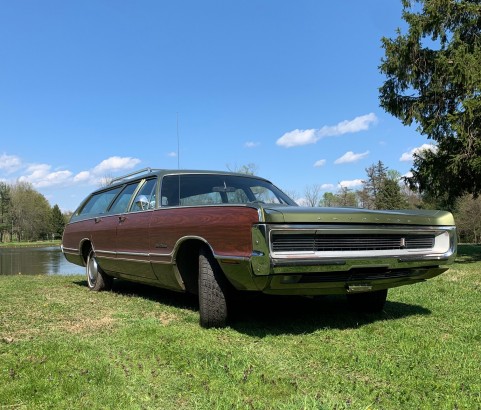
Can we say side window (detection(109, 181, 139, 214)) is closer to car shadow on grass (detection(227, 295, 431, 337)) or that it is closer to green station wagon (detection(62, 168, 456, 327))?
green station wagon (detection(62, 168, 456, 327))

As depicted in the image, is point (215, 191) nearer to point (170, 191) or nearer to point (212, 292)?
point (170, 191)

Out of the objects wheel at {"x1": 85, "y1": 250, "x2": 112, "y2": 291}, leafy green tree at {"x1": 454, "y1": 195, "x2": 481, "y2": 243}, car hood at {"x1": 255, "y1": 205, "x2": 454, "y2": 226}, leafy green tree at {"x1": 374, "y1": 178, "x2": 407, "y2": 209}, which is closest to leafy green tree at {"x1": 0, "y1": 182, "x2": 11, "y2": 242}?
leafy green tree at {"x1": 374, "y1": 178, "x2": 407, "y2": 209}

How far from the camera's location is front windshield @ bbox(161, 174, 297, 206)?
16.9 feet

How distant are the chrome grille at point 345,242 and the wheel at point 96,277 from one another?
164 inches

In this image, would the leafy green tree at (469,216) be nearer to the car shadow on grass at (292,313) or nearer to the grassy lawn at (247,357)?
the car shadow on grass at (292,313)

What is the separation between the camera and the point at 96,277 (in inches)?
273

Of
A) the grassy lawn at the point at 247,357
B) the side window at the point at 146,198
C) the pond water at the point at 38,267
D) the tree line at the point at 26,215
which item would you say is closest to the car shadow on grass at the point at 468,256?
the grassy lawn at the point at 247,357

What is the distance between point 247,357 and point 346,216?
137 cm

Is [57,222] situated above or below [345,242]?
above

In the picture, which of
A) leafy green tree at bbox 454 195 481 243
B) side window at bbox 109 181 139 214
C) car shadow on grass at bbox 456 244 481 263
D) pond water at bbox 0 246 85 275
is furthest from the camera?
leafy green tree at bbox 454 195 481 243

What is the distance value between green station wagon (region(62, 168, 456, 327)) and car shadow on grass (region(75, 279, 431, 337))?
0.25 metres

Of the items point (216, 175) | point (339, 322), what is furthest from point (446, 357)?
point (216, 175)

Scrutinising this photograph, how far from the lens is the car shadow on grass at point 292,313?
4.18m

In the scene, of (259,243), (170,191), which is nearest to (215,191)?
(170,191)
